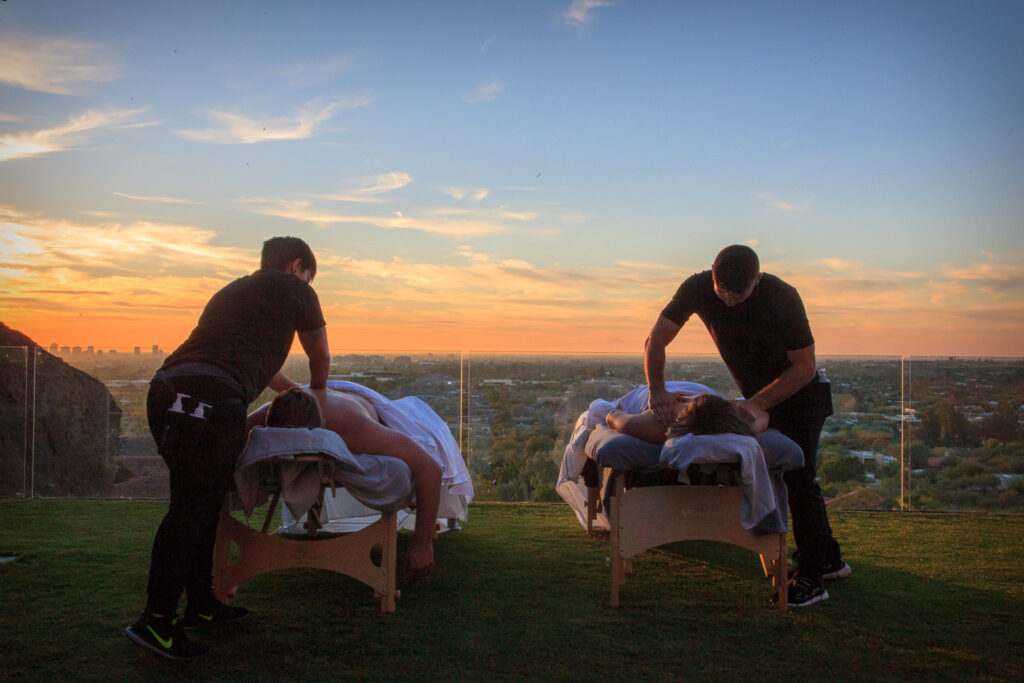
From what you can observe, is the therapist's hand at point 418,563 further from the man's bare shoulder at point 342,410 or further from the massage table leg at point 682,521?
the massage table leg at point 682,521

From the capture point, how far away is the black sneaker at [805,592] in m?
2.48

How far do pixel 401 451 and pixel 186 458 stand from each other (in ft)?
2.40

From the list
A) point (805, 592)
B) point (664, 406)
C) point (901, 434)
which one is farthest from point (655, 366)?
point (901, 434)

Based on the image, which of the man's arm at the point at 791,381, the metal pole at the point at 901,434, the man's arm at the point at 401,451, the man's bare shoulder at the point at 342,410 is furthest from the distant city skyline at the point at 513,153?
the man's arm at the point at 791,381

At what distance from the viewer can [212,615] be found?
2.23 meters

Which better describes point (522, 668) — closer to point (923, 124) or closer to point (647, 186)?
point (647, 186)

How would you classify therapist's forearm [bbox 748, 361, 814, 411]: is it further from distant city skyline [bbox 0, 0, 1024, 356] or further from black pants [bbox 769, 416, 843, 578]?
distant city skyline [bbox 0, 0, 1024, 356]

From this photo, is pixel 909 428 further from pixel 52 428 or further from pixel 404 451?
pixel 52 428

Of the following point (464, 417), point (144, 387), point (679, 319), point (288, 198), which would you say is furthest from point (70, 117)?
point (679, 319)

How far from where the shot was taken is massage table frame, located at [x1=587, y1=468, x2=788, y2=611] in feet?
7.91

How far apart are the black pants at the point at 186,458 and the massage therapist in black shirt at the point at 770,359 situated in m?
1.45

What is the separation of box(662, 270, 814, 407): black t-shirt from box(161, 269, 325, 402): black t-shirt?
1.34m

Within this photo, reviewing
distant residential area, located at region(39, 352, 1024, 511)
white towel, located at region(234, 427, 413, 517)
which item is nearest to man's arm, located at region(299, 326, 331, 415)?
white towel, located at region(234, 427, 413, 517)

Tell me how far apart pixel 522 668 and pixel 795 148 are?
14.8ft
